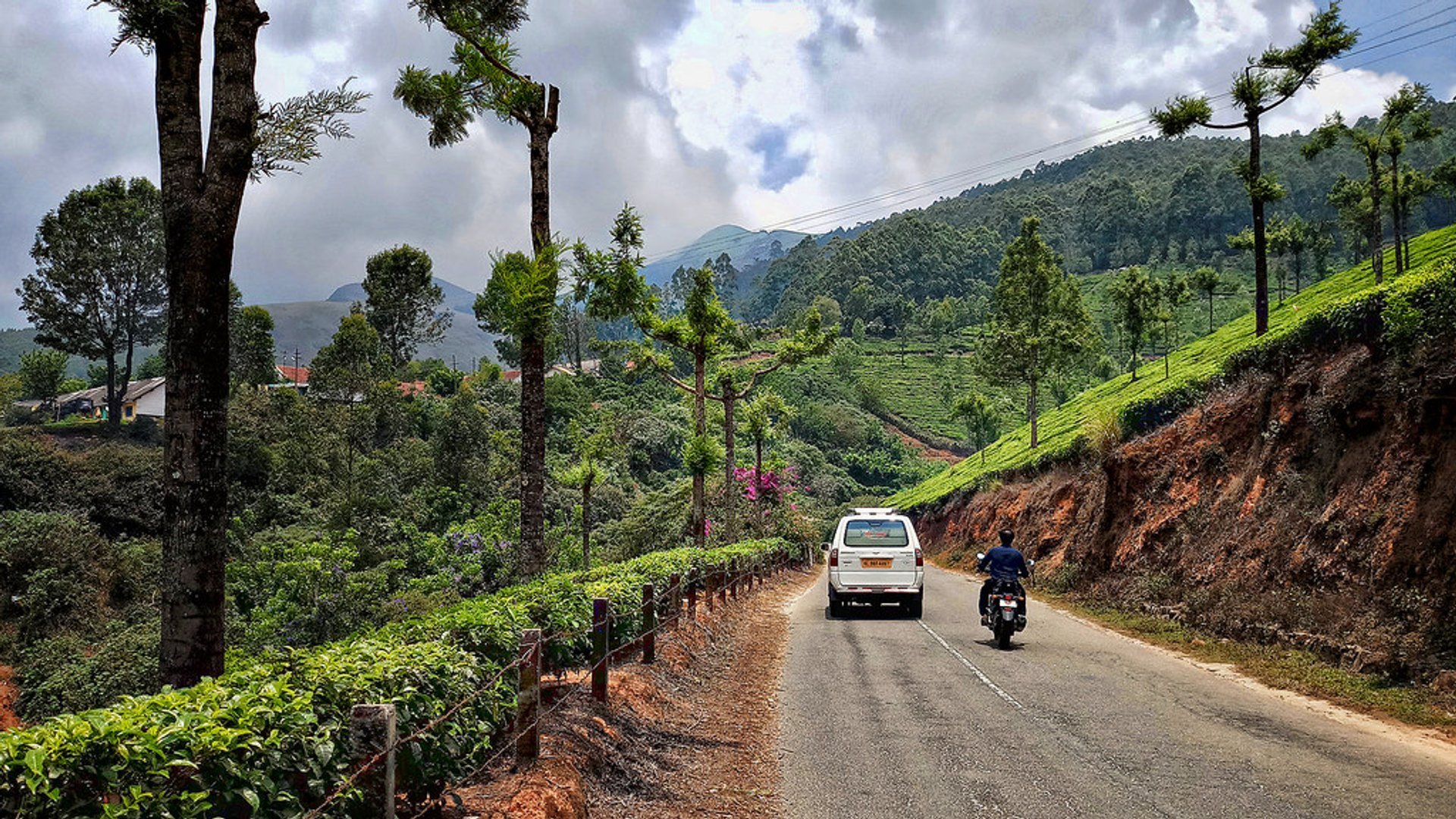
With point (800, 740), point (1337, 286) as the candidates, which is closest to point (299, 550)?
point (800, 740)

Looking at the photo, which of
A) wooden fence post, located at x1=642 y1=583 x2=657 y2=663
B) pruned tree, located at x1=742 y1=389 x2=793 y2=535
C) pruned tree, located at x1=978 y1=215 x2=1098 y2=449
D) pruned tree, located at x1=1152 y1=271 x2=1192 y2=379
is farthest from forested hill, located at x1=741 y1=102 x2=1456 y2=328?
wooden fence post, located at x1=642 y1=583 x2=657 y2=663

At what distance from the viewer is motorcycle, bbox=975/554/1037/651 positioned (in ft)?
43.2

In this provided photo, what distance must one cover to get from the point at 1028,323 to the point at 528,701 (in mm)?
45286

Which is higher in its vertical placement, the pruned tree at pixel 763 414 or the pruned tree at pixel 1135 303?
the pruned tree at pixel 1135 303

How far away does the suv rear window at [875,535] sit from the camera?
17.5 metres

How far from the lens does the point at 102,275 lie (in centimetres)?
5400

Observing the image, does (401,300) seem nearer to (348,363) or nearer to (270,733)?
(348,363)

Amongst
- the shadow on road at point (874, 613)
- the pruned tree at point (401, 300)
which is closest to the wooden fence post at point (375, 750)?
the shadow on road at point (874, 613)

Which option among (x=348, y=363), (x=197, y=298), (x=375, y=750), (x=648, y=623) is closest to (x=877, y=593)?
(x=648, y=623)

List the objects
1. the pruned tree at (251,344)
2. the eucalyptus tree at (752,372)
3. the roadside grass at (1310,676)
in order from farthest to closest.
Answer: the pruned tree at (251,344) < the eucalyptus tree at (752,372) < the roadside grass at (1310,676)

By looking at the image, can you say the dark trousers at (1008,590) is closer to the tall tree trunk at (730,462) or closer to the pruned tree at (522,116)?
the pruned tree at (522,116)

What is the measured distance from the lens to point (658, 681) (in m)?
10.0

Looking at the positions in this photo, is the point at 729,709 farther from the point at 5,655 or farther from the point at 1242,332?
the point at 1242,332

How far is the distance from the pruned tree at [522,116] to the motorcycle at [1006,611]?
6.84 metres
